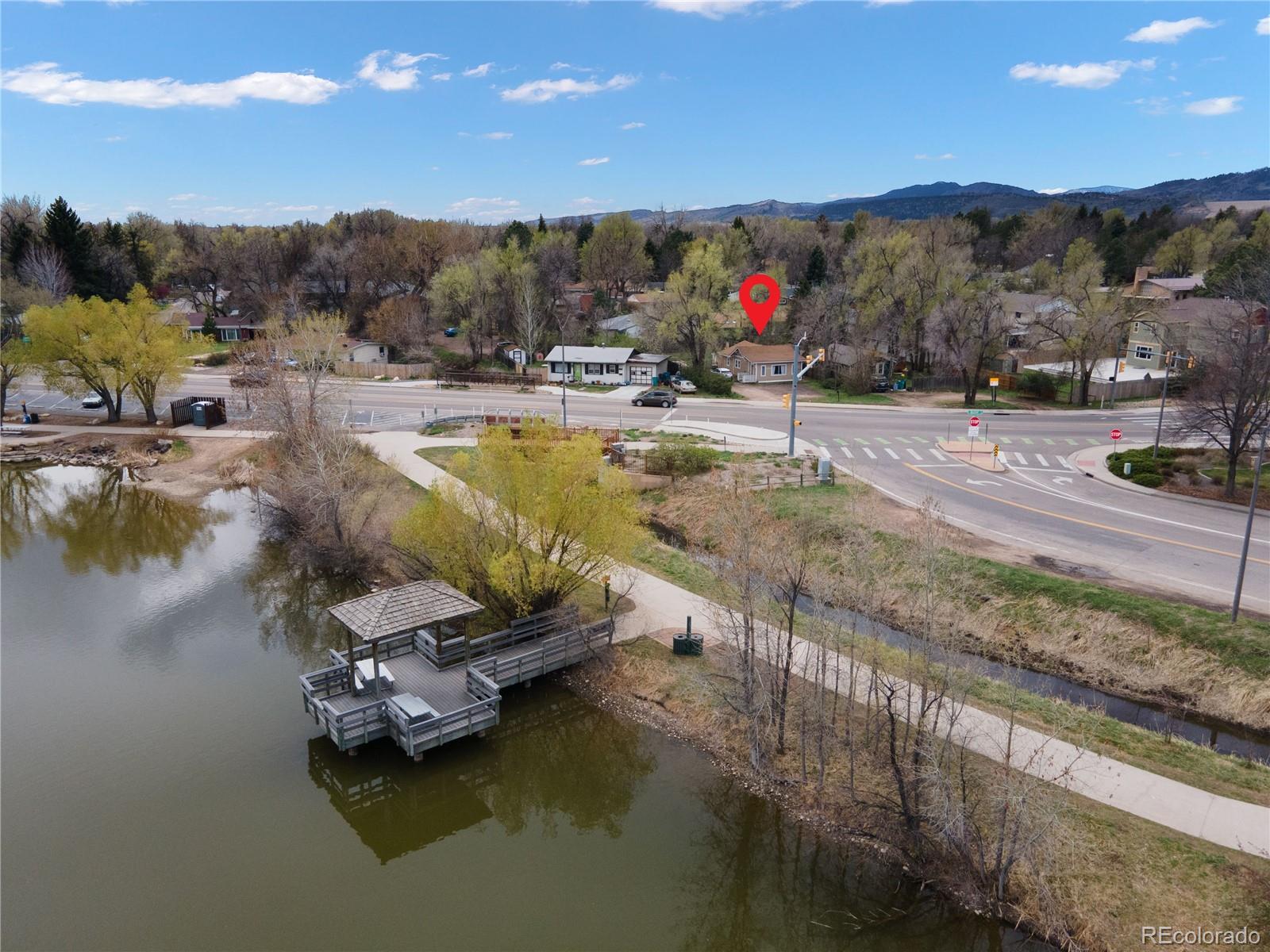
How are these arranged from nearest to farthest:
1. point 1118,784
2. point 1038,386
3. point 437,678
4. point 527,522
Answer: point 1118,784, point 437,678, point 527,522, point 1038,386

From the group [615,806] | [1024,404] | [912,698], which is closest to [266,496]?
[615,806]

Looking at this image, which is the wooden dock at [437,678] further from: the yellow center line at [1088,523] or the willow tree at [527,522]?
the yellow center line at [1088,523]

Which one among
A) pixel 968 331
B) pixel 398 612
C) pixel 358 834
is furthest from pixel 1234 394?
pixel 358 834

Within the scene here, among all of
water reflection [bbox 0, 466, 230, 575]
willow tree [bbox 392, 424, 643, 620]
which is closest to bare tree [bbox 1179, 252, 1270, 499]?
willow tree [bbox 392, 424, 643, 620]

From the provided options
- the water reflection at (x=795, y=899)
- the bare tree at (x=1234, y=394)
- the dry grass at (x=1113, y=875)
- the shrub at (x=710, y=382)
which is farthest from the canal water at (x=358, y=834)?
the shrub at (x=710, y=382)

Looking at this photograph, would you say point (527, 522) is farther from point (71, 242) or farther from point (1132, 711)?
point (71, 242)

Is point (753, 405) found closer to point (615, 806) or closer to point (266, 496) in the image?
point (266, 496)
